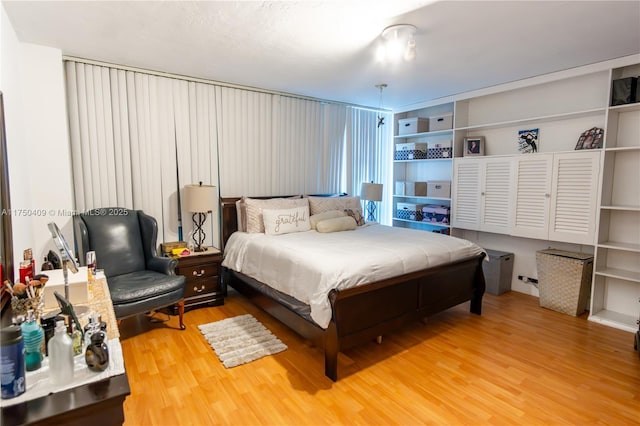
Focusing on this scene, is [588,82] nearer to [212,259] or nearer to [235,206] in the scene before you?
[235,206]

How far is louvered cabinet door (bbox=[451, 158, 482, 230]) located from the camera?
425 cm

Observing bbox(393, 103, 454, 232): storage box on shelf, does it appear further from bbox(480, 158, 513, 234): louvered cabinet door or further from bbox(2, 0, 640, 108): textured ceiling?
bbox(2, 0, 640, 108): textured ceiling

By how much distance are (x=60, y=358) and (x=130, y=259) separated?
7.56 feet

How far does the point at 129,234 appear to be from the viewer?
3.19 meters

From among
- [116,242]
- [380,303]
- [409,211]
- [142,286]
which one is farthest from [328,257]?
[409,211]

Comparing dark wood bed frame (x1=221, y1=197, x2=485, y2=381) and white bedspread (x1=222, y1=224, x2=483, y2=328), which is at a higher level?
white bedspread (x1=222, y1=224, x2=483, y2=328)

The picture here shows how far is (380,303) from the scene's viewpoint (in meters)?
2.54

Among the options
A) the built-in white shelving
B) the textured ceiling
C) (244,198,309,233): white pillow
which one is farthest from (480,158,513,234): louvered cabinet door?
(244,198,309,233): white pillow

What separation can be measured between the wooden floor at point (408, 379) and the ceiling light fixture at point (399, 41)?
231 cm

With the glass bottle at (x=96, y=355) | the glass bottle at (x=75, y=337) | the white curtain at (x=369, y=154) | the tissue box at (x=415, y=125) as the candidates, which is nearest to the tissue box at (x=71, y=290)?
the glass bottle at (x=75, y=337)

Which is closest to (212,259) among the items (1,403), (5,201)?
(5,201)

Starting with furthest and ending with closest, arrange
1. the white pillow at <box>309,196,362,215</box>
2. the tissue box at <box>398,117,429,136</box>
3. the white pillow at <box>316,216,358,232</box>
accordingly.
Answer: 1. the tissue box at <box>398,117,429,136</box>
2. the white pillow at <box>309,196,362,215</box>
3. the white pillow at <box>316,216,358,232</box>

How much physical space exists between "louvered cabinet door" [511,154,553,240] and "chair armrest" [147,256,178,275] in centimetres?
366

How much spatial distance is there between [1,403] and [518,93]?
488 centimetres
